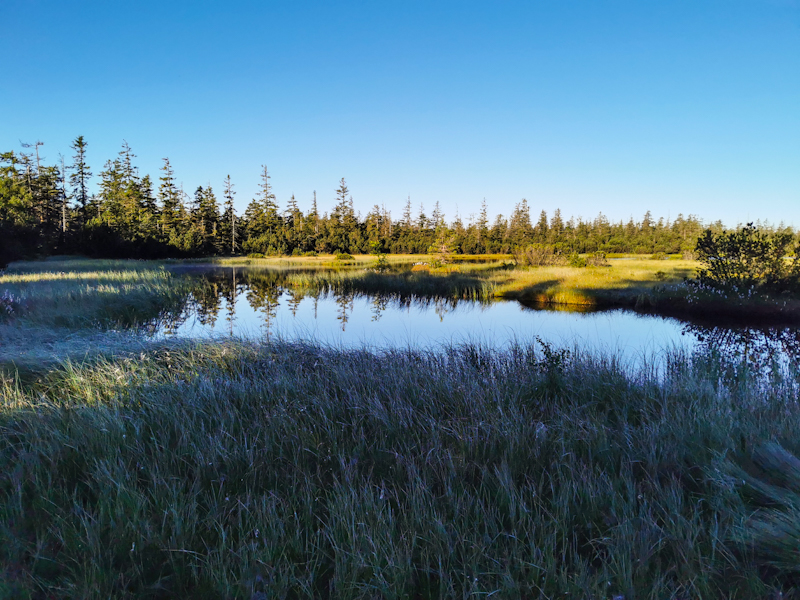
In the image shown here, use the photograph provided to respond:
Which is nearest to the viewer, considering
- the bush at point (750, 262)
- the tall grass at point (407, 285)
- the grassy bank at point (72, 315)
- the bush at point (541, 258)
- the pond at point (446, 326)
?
the grassy bank at point (72, 315)

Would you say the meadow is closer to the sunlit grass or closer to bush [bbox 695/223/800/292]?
bush [bbox 695/223/800/292]

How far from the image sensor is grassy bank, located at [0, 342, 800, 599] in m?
1.92

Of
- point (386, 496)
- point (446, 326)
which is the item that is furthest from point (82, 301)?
point (386, 496)

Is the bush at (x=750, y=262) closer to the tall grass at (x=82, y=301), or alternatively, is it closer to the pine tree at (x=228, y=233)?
the tall grass at (x=82, y=301)

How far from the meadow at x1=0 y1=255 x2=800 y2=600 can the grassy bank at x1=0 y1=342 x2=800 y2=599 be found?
15 millimetres

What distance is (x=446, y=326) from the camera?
38.9 ft

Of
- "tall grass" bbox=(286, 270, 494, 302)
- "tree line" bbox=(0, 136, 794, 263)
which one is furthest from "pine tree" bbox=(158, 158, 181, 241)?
"tall grass" bbox=(286, 270, 494, 302)

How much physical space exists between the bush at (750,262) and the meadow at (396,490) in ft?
33.7

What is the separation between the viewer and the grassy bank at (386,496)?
1917 mm

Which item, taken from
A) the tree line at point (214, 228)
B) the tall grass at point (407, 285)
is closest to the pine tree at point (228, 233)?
A: the tree line at point (214, 228)

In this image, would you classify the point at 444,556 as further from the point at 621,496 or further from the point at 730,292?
the point at 730,292

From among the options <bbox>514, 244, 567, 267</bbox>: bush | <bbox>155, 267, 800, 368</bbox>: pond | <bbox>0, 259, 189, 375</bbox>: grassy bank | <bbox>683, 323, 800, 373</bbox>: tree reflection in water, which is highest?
<bbox>514, 244, 567, 267</bbox>: bush

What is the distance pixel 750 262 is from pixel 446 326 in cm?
937

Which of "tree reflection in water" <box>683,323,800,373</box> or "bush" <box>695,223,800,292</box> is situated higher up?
"bush" <box>695,223,800,292</box>
